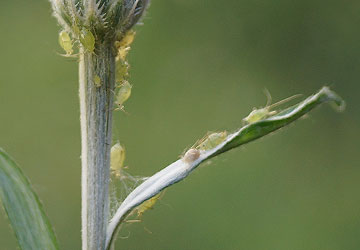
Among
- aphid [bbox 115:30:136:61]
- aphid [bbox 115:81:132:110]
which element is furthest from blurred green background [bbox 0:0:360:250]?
aphid [bbox 115:30:136:61]

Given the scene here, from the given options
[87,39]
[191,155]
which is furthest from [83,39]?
[191,155]

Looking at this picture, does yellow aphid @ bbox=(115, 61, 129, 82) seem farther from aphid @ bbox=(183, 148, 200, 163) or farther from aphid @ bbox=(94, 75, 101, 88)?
aphid @ bbox=(183, 148, 200, 163)

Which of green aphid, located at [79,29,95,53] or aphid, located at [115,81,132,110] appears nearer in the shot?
green aphid, located at [79,29,95,53]

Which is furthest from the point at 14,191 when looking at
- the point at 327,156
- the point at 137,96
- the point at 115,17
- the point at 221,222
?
the point at 327,156

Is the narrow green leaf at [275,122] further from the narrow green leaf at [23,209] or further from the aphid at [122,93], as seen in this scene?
the narrow green leaf at [23,209]

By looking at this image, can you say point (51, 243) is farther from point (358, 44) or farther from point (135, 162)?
point (358, 44)
